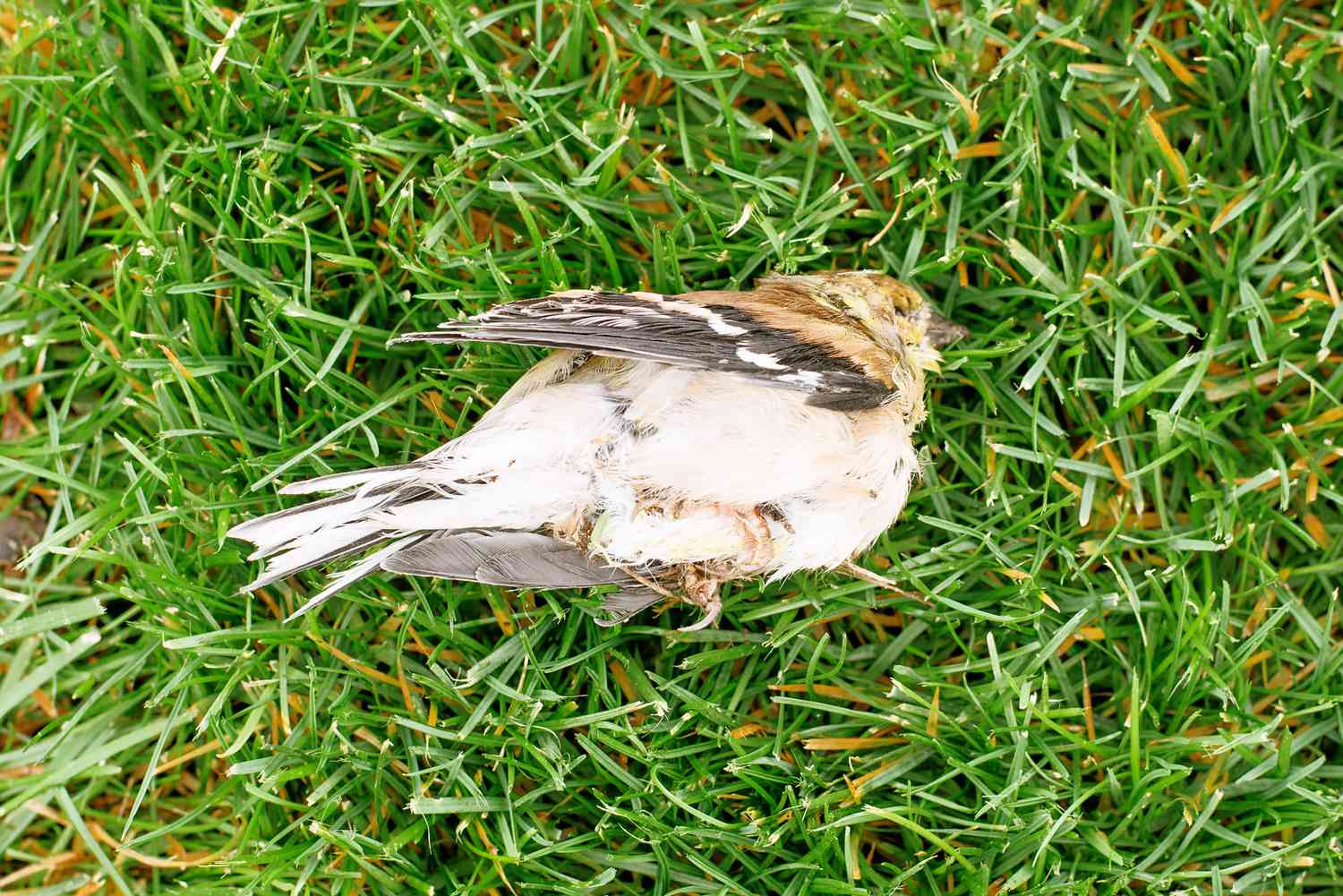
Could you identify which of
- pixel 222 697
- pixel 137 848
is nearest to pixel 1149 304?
pixel 222 697

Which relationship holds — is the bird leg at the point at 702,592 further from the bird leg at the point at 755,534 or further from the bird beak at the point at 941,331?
the bird beak at the point at 941,331

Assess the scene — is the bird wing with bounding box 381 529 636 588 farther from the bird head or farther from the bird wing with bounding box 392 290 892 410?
the bird head

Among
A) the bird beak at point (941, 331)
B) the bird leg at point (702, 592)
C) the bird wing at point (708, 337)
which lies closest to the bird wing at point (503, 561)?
the bird leg at point (702, 592)

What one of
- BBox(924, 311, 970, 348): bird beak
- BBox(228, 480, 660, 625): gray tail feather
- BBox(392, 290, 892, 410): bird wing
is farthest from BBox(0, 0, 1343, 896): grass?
BBox(392, 290, 892, 410): bird wing

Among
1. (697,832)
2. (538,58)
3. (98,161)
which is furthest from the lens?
(98,161)

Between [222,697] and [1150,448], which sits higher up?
[1150,448]

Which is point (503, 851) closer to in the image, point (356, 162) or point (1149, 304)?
point (356, 162)

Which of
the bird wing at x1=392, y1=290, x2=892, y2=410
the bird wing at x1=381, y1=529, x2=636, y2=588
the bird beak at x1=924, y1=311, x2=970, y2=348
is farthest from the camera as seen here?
the bird beak at x1=924, y1=311, x2=970, y2=348

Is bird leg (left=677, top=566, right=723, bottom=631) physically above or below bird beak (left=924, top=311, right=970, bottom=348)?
below
